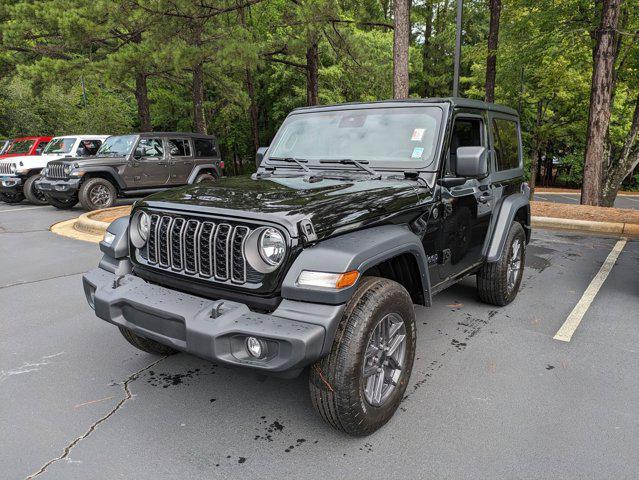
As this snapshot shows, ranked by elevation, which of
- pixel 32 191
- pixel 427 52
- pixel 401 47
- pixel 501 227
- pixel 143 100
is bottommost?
pixel 32 191

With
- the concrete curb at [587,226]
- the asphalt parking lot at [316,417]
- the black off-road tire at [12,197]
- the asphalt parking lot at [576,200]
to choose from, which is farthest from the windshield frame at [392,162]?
the asphalt parking lot at [576,200]

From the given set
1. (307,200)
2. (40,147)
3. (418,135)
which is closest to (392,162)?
(418,135)

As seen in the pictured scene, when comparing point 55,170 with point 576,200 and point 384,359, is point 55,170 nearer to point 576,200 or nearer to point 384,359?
point 384,359

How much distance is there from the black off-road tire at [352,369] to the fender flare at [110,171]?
10627mm

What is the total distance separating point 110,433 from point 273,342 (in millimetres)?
1255

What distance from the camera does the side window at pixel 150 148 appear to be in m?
12.2

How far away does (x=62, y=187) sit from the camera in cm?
1159

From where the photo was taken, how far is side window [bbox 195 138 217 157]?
1334 centimetres

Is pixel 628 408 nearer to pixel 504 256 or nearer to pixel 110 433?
pixel 504 256

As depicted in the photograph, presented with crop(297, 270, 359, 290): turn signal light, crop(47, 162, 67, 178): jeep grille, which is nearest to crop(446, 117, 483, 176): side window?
crop(297, 270, 359, 290): turn signal light

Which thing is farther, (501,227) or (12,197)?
(12,197)

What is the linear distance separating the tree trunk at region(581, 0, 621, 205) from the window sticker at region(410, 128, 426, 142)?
373 inches

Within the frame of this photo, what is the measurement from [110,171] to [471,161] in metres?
10.5

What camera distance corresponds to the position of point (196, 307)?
2615mm
